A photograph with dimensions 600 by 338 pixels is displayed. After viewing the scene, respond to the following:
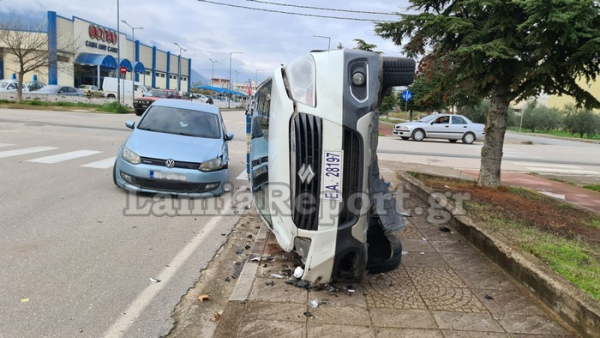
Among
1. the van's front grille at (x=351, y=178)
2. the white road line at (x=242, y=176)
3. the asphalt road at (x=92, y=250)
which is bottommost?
the asphalt road at (x=92, y=250)

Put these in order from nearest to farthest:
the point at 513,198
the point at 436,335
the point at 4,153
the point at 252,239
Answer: the point at 436,335 → the point at 252,239 → the point at 513,198 → the point at 4,153

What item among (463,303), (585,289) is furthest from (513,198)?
(463,303)

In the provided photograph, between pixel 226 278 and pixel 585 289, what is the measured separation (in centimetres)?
326

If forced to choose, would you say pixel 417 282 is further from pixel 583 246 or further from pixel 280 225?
pixel 583 246

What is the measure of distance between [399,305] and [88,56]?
179 ft

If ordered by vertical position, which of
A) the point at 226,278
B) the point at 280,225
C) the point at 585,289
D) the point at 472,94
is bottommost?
the point at 226,278

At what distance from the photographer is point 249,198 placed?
7.79 m

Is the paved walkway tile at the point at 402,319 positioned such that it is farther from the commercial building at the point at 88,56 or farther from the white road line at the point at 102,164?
the commercial building at the point at 88,56

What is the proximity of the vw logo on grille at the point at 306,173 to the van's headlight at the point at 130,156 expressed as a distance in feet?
14.2

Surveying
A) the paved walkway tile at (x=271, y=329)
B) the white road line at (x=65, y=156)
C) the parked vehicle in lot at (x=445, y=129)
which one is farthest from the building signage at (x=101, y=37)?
the paved walkway tile at (x=271, y=329)

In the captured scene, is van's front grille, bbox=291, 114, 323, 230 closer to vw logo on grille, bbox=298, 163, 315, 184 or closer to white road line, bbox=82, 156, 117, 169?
vw logo on grille, bbox=298, 163, 315, 184

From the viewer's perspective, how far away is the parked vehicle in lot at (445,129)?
25016 mm

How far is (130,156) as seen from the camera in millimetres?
6938

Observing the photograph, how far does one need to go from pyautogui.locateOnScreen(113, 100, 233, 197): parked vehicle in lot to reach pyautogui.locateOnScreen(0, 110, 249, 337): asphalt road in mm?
250
